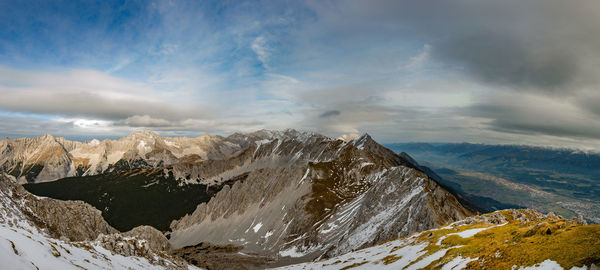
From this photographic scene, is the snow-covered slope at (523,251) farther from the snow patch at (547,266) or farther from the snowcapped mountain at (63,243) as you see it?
the snowcapped mountain at (63,243)

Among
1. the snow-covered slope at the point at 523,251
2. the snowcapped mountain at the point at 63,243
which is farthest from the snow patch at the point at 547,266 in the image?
the snowcapped mountain at the point at 63,243

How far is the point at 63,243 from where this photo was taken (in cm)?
3575

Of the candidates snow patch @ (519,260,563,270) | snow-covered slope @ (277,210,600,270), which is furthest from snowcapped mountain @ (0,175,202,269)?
snow-covered slope @ (277,210,600,270)

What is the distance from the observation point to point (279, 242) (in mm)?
191000

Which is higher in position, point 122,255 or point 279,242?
point 122,255

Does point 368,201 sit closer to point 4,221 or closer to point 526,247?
point 526,247

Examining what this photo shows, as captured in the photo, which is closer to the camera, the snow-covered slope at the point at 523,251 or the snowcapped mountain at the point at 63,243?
the snow-covered slope at the point at 523,251

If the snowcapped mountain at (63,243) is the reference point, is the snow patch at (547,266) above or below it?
above

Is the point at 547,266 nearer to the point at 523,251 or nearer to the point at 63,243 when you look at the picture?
the point at 523,251

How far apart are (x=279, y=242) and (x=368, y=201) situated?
79383mm

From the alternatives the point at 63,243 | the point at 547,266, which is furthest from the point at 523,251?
the point at 63,243

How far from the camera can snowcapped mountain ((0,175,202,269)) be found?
2395 cm

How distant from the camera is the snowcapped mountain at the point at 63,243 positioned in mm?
23953

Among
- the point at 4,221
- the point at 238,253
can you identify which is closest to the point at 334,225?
the point at 238,253
